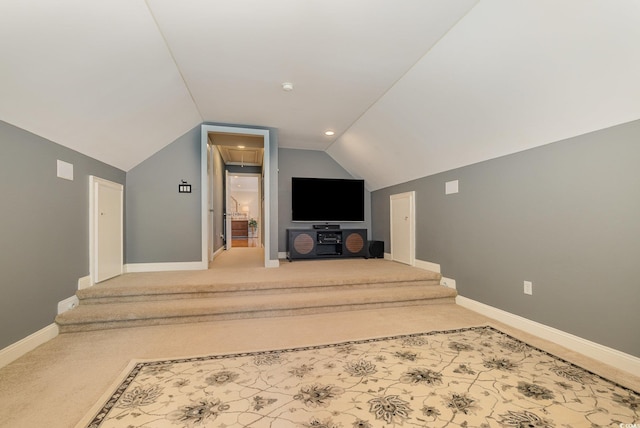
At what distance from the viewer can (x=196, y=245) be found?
172 inches

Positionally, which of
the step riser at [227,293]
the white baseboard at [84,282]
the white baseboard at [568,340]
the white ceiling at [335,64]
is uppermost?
the white ceiling at [335,64]

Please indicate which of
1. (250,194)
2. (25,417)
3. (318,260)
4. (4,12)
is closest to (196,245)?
(318,260)

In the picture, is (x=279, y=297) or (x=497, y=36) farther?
(x=279, y=297)

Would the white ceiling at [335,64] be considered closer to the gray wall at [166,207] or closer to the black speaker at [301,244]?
the gray wall at [166,207]

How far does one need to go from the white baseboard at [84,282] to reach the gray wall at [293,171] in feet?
10.5

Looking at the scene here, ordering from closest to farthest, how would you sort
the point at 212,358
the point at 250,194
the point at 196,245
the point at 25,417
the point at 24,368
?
the point at 25,417 → the point at 24,368 → the point at 212,358 → the point at 196,245 → the point at 250,194

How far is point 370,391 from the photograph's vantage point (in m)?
1.72

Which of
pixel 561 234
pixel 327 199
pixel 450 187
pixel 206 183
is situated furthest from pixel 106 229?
pixel 561 234

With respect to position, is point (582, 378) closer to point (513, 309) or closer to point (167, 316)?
point (513, 309)

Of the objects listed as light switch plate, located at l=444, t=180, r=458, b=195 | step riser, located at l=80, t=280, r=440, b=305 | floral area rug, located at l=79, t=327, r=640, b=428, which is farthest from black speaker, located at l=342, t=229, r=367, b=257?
floral area rug, located at l=79, t=327, r=640, b=428

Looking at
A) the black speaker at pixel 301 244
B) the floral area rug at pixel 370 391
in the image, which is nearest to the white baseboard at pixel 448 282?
the floral area rug at pixel 370 391

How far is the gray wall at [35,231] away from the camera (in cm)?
209

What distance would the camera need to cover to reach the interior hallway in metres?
1.63

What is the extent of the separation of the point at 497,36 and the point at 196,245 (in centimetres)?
446
